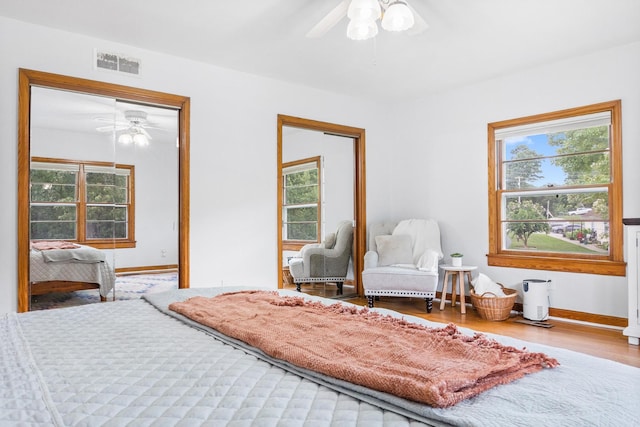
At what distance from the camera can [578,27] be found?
3.39 metres

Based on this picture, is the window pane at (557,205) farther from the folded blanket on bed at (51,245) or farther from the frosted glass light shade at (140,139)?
the folded blanket on bed at (51,245)

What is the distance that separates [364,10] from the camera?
8.14ft

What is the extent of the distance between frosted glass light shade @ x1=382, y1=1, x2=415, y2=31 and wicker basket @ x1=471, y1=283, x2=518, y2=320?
271cm

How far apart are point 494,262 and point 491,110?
167 cm

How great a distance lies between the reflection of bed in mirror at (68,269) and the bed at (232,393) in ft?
7.97

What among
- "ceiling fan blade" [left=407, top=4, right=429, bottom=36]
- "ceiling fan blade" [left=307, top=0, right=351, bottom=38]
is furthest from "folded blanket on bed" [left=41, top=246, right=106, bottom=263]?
"ceiling fan blade" [left=407, top=4, right=429, bottom=36]

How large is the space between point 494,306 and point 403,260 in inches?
43.9

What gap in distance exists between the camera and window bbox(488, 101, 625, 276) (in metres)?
3.91

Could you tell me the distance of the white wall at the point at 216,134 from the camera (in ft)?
10.7

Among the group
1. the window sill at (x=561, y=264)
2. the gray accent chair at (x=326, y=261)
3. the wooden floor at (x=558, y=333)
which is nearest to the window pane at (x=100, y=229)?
the gray accent chair at (x=326, y=261)

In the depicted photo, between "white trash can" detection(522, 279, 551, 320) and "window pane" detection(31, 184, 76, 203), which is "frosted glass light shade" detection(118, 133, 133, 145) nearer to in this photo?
"window pane" detection(31, 184, 76, 203)

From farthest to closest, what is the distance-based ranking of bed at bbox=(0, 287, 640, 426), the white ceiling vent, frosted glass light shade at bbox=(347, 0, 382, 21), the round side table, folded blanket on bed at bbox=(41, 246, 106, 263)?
the round side table → the white ceiling vent → folded blanket on bed at bbox=(41, 246, 106, 263) → frosted glass light shade at bbox=(347, 0, 382, 21) → bed at bbox=(0, 287, 640, 426)

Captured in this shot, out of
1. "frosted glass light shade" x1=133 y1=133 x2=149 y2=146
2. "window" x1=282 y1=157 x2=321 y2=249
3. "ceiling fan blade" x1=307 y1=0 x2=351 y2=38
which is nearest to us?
"ceiling fan blade" x1=307 y1=0 x2=351 y2=38

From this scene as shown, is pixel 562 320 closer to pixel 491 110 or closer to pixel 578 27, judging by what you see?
pixel 491 110
